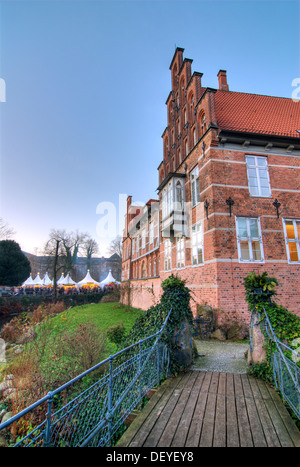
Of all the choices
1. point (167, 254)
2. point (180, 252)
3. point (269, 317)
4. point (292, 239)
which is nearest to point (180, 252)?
point (180, 252)

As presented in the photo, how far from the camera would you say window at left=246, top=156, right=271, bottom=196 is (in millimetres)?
11352

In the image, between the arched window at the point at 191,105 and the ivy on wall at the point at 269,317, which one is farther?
the arched window at the point at 191,105

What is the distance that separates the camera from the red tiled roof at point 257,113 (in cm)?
1215

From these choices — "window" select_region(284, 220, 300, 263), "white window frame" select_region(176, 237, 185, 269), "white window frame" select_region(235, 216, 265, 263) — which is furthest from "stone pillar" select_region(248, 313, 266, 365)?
"white window frame" select_region(176, 237, 185, 269)

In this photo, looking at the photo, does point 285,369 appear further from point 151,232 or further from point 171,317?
point 151,232

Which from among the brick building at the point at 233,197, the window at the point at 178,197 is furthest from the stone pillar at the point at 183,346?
the window at the point at 178,197

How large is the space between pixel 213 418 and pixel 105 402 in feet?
5.09

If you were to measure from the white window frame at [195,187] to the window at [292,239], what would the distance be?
14.3ft

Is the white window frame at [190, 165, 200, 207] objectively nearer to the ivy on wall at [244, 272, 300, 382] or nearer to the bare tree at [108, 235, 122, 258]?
the ivy on wall at [244, 272, 300, 382]

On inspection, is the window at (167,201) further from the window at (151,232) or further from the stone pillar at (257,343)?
the stone pillar at (257,343)

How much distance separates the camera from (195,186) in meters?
12.7

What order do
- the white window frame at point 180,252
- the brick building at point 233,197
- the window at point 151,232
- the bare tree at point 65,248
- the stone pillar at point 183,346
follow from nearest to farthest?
the stone pillar at point 183,346 → the brick building at point 233,197 → the white window frame at point 180,252 → the window at point 151,232 → the bare tree at point 65,248
